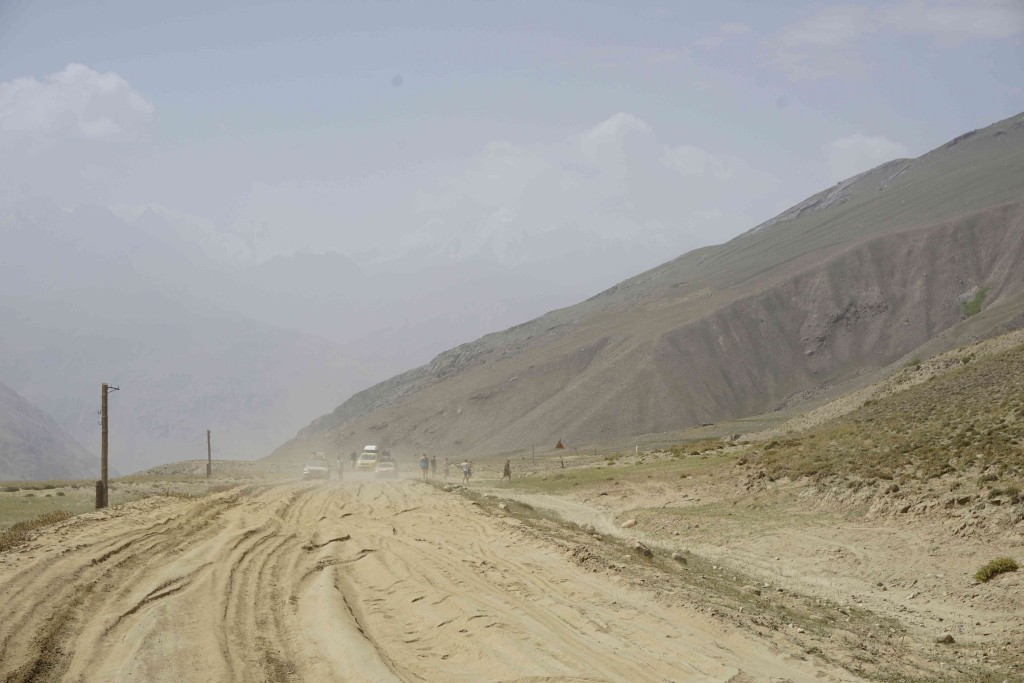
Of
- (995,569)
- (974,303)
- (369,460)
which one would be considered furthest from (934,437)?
(974,303)

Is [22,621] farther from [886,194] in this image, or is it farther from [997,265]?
[886,194]

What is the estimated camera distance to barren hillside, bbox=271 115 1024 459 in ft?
363

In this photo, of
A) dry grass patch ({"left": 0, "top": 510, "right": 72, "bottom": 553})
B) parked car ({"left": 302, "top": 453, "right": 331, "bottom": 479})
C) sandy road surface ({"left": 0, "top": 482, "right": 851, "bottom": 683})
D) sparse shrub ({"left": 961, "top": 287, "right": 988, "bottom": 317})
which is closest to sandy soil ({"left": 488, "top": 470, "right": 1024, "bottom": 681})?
sandy road surface ({"left": 0, "top": 482, "right": 851, "bottom": 683})

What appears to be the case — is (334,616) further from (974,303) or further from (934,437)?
(974,303)

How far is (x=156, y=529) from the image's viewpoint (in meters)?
20.4

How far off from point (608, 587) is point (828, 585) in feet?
21.3

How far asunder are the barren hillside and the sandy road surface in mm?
84842

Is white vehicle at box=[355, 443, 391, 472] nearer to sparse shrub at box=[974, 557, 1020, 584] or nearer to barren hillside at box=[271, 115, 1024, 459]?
barren hillside at box=[271, 115, 1024, 459]

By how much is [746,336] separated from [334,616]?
114881mm

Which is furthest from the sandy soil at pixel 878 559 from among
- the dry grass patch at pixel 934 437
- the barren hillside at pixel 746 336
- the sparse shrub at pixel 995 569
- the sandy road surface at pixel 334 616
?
the barren hillside at pixel 746 336

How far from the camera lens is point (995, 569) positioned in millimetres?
16562

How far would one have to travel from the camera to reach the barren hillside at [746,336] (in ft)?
363

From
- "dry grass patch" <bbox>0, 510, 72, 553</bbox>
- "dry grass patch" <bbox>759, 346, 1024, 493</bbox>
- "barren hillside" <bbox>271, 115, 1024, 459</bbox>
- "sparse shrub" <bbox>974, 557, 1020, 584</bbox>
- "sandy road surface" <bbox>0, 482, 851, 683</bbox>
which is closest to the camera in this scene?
"sandy road surface" <bbox>0, 482, 851, 683</bbox>

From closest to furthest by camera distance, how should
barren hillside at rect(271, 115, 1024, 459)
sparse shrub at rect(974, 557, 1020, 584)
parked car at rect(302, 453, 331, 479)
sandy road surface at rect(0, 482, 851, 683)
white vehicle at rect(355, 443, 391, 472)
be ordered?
sandy road surface at rect(0, 482, 851, 683)
sparse shrub at rect(974, 557, 1020, 584)
parked car at rect(302, 453, 331, 479)
white vehicle at rect(355, 443, 391, 472)
barren hillside at rect(271, 115, 1024, 459)
